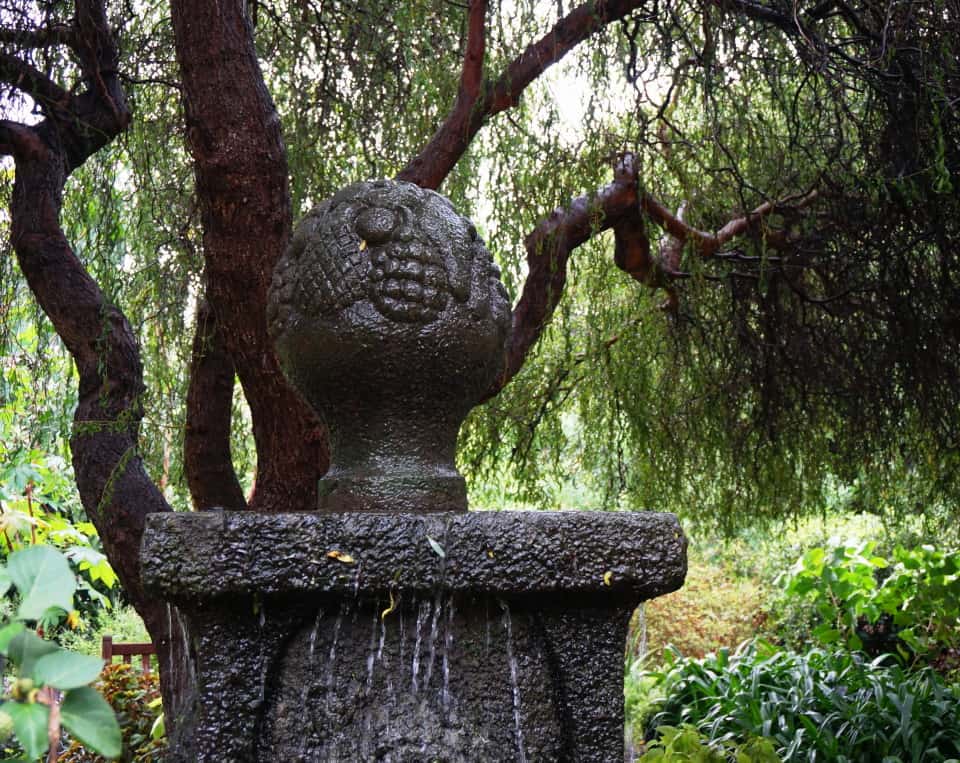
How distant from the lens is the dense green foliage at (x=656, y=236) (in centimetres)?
327

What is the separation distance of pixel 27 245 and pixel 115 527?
2.96 feet

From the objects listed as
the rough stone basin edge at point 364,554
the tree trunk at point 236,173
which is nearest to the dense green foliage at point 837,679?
the tree trunk at point 236,173

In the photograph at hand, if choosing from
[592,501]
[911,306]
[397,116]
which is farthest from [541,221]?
[592,501]

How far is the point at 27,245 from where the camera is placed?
3.05m

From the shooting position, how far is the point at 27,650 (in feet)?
1.59

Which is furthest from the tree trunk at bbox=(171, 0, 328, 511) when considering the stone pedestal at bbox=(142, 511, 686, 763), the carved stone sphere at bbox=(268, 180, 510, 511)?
the stone pedestal at bbox=(142, 511, 686, 763)

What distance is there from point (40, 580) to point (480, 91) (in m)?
2.73

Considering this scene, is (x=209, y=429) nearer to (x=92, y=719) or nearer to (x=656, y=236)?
(x=656, y=236)

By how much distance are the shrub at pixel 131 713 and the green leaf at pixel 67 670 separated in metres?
4.20

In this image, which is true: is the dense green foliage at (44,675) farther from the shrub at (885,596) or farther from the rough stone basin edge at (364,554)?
the shrub at (885,596)

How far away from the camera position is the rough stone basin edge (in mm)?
1213

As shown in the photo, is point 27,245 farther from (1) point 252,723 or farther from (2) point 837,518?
(2) point 837,518

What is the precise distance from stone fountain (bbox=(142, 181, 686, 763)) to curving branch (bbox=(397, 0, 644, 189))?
162 centimetres

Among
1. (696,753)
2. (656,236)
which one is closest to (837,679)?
A: (696,753)
